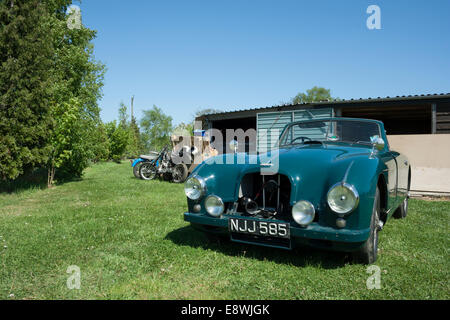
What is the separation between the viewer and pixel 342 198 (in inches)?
105

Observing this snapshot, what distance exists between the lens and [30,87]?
8.93m

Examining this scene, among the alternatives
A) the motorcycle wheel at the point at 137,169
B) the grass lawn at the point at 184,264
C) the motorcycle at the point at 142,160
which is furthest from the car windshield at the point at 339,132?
the motorcycle wheel at the point at 137,169

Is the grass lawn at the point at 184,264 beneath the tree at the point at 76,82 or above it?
beneath

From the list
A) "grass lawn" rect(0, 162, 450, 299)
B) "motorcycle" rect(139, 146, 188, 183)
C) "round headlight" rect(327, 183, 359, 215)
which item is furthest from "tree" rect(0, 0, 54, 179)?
"round headlight" rect(327, 183, 359, 215)

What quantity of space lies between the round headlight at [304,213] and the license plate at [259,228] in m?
0.12

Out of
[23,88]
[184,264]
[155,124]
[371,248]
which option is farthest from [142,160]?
[155,124]

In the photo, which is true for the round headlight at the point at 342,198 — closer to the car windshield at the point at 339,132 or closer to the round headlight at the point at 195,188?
the round headlight at the point at 195,188

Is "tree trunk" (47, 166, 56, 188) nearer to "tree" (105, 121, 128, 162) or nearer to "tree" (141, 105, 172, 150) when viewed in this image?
"tree" (105, 121, 128, 162)

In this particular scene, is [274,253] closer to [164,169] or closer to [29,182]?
[164,169]

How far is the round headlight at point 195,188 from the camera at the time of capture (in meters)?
3.44

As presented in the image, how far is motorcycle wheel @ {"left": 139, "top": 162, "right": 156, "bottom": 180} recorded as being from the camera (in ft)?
37.2

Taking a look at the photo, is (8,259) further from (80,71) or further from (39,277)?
(80,71)

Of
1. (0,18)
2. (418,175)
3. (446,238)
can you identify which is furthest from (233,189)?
(0,18)

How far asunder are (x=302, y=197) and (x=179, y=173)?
799 centimetres
